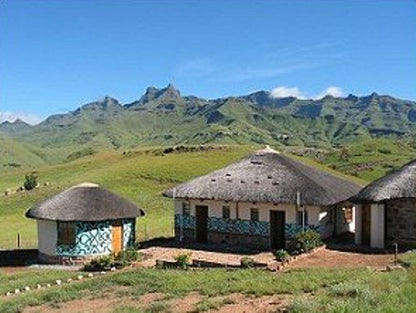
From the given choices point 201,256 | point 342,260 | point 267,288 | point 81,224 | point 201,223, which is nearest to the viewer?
point 267,288

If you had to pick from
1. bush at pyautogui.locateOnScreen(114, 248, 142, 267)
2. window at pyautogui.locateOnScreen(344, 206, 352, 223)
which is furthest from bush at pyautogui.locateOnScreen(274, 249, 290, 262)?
window at pyautogui.locateOnScreen(344, 206, 352, 223)

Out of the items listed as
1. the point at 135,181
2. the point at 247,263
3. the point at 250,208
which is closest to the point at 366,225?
the point at 250,208

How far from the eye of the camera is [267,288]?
13406 millimetres

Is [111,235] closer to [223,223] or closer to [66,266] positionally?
[66,266]

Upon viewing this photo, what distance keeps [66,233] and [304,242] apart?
8.99 m

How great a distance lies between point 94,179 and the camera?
5166 cm

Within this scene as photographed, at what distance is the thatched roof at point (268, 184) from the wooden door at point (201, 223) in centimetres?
90

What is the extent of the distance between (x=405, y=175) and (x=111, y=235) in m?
11.2

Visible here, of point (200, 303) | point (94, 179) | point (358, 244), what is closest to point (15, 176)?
point (94, 179)

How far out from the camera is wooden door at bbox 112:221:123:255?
76.4 feet

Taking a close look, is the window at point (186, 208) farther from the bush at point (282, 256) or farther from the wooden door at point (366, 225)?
the wooden door at point (366, 225)

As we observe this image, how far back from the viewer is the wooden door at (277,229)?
22.6 metres

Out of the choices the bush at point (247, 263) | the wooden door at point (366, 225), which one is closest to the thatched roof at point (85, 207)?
the bush at point (247, 263)

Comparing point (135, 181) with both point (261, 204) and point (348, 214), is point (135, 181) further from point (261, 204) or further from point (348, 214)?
point (261, 204)
